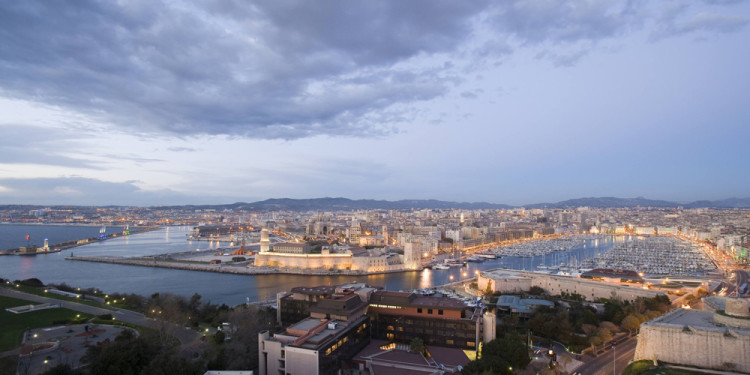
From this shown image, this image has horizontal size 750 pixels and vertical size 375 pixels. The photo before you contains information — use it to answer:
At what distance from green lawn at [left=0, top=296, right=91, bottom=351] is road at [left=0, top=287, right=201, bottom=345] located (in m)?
0.38

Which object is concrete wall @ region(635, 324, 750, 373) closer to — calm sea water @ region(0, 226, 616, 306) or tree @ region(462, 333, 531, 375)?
tree @ region(462, 333, 531, 375)

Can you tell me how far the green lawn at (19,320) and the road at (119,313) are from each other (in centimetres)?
38

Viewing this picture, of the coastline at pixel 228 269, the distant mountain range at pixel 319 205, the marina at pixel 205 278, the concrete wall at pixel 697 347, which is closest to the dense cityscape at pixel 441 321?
the concrete wall at pixel 697 347

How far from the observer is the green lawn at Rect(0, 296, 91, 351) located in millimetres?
7246

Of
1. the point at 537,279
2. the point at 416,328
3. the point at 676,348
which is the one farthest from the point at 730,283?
the point at 416,328

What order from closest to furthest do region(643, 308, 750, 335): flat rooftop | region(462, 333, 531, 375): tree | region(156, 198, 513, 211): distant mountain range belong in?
region(643, 308, 750, 335): flat rooftop → region(462, 333, 531, 375): tree → region(156, 198, 513, 211): distant mountain range

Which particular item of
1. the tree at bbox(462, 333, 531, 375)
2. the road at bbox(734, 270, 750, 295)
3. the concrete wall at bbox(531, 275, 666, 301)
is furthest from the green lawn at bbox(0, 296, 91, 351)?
Result: the road at bbox(734, 270, 750, 295)

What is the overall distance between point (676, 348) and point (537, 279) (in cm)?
744

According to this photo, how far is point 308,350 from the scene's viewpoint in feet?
20.2

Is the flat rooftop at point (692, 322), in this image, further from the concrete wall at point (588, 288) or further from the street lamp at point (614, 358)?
the concrete wall at point (588, 288)

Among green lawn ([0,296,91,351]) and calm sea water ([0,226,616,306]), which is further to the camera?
calm sea water ([0,226,616,306])

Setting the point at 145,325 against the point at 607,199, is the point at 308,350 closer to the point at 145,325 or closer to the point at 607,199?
the point at 145,325

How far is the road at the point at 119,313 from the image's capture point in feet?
26.7

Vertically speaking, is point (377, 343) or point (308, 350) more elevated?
point (308, 350)
